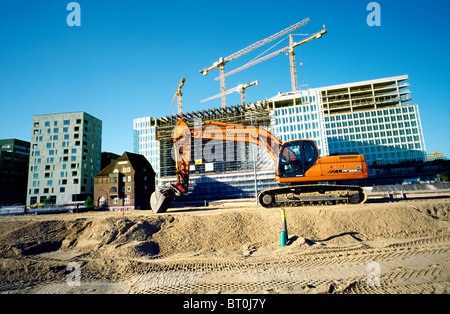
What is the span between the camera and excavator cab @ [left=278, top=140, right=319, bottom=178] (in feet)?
45.3

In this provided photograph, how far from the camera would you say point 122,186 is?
45.2 meters

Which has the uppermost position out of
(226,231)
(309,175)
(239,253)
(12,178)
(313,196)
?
(12,178)

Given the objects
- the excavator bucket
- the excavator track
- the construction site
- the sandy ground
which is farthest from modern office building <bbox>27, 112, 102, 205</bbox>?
the excavator track

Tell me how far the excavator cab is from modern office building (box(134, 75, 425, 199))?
37.0 meters

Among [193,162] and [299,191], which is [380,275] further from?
[193,162]

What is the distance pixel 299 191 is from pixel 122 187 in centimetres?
4066

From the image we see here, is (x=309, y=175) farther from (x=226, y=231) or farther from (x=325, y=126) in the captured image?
(x=325, y=126)

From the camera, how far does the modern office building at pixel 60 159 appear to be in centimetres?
5769

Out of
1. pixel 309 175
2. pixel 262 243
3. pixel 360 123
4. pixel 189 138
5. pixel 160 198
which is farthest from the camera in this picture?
pixel 360 123

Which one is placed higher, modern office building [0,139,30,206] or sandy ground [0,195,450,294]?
modern office building [0,139,30,206]

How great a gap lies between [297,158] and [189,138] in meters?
8.01

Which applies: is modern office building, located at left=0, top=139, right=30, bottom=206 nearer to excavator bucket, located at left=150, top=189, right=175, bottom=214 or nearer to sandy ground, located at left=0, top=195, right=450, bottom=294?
excavator bucket, located at left=150, top=189, right=175, bottom=214

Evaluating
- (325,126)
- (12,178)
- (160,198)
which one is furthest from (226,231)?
(12,178)

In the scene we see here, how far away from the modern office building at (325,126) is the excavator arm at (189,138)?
113 ft
